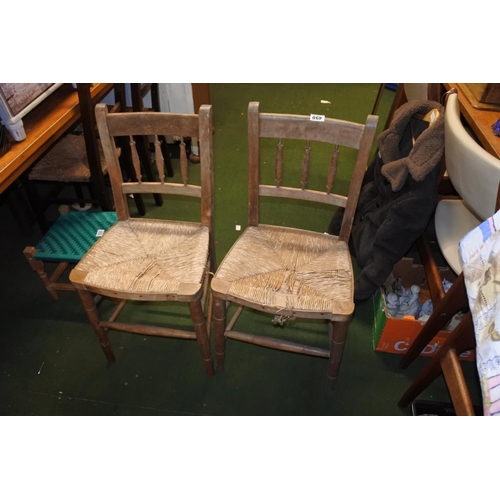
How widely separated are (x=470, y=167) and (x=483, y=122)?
41 cm

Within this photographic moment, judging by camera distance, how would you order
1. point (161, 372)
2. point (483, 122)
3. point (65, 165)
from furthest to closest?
point (65, 165) → point (161, 372) → point (483, 122)

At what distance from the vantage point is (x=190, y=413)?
1.42m

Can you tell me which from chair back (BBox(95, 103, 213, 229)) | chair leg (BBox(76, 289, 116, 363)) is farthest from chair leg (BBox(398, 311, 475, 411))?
chair leg (BBox(76, 289, 116, 363))

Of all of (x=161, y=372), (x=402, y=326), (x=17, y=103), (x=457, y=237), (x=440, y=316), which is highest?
(x=17, y=103)

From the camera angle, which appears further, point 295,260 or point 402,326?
point 402,326

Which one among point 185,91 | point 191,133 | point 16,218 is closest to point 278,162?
point 191,133

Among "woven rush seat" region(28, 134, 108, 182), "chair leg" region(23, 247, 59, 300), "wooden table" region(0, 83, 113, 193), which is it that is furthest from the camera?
"woven rush seat" region(28, 134, 108, 182)

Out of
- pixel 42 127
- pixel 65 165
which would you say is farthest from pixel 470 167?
pixel 65 165

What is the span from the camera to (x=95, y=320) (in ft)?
4.51

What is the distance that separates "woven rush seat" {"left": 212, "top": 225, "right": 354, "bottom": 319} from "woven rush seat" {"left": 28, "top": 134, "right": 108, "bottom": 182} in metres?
0.92

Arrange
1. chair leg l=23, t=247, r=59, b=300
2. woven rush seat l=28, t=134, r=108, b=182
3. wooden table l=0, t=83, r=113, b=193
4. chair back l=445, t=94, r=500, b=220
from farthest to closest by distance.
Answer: woven rush seat l=28, t=134, r=108, b=182 < chair leg l=23, t=247, r=59, b=300 < wooden table l=0, t=83, r=113, b=193 < chair back l=445, t=94, r=500, b=220

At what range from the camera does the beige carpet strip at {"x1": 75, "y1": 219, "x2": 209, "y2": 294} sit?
4.04 feet

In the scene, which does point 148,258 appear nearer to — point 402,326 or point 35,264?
point 35,264

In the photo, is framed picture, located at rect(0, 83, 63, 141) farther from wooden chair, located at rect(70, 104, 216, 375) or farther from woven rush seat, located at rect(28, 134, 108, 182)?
wooden chair, located at rect(70, 104, 216, 375)
